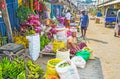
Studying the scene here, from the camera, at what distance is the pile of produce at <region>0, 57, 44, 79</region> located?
537 cm

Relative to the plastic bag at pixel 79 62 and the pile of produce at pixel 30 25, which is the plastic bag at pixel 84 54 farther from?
the pile of produce at pixel 30 25

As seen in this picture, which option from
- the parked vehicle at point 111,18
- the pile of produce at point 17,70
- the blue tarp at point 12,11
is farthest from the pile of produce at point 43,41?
the parked vehicle at point 111,18

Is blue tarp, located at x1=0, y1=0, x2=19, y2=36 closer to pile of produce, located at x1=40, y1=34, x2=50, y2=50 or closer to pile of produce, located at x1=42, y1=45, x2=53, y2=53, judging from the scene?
pile of produce, located at x1=40, y1=34, x2=50, y2=50

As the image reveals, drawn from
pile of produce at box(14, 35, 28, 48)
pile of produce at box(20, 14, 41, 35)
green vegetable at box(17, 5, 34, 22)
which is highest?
green vegetable at box(17, 5, 34, 22)

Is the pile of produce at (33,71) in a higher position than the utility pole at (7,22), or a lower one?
lower

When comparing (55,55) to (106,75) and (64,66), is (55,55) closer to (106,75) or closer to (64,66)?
(106,75)

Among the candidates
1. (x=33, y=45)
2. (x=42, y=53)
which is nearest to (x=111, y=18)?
(x=42, y=53)

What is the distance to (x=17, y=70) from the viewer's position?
5.51 meters

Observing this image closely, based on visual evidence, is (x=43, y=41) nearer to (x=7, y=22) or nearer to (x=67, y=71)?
(x=7, y=22)

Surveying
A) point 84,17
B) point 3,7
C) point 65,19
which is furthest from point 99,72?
point 65,19

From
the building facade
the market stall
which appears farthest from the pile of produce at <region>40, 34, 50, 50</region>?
the building facade

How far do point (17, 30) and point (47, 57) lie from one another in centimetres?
217

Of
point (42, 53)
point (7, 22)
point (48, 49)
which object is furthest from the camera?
point (48, 49)

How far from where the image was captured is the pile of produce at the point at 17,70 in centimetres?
537
